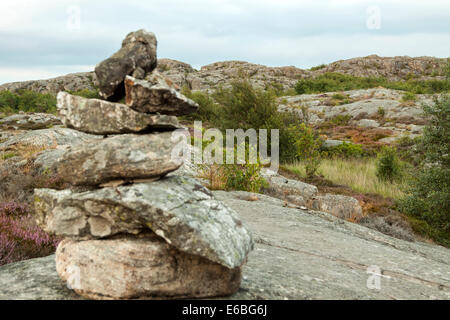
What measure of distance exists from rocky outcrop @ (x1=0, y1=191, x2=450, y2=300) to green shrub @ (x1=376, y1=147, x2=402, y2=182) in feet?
32.8

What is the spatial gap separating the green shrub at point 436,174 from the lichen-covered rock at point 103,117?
1009 centimetres

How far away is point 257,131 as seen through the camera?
70.7ft

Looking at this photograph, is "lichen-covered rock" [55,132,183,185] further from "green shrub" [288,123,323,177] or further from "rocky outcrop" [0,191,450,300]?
"green shrub" [288,123,323,177]

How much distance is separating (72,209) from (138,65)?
1.82 metres

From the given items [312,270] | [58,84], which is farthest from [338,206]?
[58,84]

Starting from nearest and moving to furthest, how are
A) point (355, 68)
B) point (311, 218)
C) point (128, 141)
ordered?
point (128, 141), point (311, 218), point (355, 68)

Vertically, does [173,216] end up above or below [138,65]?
below

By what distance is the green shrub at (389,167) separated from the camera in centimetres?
1758

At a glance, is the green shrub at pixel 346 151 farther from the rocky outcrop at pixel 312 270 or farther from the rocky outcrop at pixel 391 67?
the rocky outcrop at pixel 391 67

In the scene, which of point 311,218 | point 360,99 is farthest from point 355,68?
point 311,218

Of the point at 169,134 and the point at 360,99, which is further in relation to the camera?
the point at 360,99

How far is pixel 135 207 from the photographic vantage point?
11.1 ft

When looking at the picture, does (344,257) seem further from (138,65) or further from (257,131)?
(257,131)

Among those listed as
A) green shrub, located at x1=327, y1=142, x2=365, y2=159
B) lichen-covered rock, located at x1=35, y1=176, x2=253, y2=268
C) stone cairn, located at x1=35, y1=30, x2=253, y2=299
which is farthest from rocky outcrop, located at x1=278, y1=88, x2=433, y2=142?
lichen-covered rock, located at x1=35, y1=176, x2=253, y2=268
